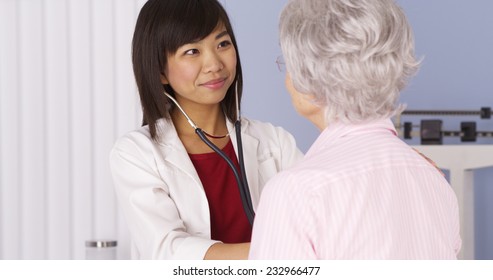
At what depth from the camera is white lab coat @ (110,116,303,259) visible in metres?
1.51

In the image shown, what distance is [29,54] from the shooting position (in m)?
2.12

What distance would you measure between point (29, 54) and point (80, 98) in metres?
0.18

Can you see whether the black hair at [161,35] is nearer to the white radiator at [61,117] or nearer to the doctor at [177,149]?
the doctor at [177,149]

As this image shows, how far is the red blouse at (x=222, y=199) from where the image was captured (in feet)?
5.29

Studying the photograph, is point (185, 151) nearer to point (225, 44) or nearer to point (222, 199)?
point (222, 199)

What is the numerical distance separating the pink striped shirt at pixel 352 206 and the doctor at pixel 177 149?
583 mm

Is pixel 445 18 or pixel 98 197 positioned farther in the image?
pixel 445 18

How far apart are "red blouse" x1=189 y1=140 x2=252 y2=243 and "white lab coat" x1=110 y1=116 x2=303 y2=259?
48 mm

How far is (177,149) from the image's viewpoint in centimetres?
160

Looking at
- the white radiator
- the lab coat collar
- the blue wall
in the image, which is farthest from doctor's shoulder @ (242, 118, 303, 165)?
the blue wall

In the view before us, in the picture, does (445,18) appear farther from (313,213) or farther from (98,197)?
(313,213)

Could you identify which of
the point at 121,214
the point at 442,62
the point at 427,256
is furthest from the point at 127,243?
the point at 442,62

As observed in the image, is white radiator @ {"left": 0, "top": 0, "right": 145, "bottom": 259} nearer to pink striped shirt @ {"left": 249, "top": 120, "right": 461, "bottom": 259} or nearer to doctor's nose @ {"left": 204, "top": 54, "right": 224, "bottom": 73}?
doctor's nose @ {"left": 204, "top": 54, "right": 224, "bottom": 73}

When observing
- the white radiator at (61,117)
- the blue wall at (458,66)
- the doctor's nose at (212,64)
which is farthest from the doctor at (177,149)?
the blue wall at (458,66)
